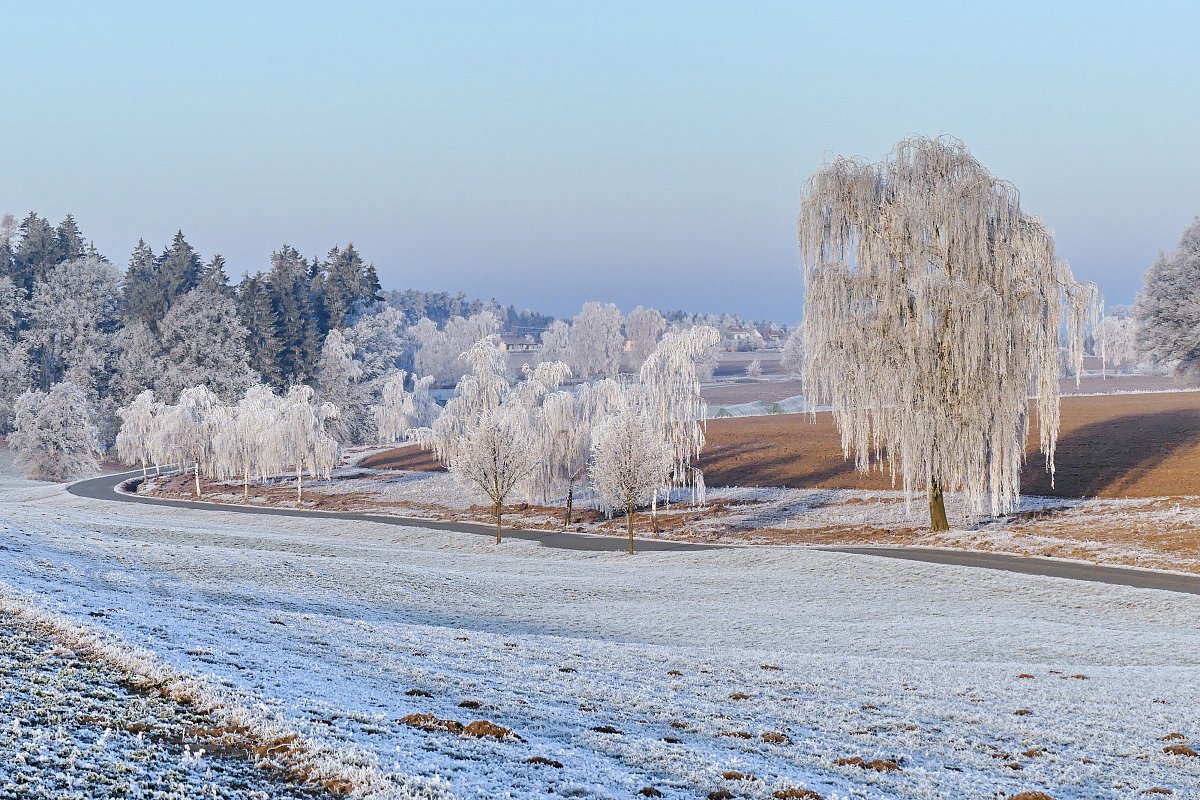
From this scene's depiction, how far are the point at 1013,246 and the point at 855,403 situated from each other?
8.55 meters

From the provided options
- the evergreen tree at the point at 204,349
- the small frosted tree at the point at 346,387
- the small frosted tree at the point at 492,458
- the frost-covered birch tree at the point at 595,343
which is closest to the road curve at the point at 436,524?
the small frosted tree at the point at 492,458

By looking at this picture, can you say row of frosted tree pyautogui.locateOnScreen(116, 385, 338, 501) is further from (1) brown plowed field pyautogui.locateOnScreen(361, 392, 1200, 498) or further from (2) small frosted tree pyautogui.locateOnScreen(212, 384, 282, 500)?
(1) brown plowed field pyautogui.locateOnScreen(361, 392, 1200, 498)

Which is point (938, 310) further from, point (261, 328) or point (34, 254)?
point (34, 254)

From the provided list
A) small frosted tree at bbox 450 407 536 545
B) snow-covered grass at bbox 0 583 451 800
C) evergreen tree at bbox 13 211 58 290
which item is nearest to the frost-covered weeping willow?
small frosted tree at bbox 450 407 536 545

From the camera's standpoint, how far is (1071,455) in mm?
63438

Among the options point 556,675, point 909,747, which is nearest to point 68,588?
point 556,675

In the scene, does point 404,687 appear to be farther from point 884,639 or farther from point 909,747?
point 884,639

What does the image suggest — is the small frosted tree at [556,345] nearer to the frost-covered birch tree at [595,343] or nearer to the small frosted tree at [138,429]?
the frost-covered birch tree at [595,343]

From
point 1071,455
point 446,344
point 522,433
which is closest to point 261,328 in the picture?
point 446,344

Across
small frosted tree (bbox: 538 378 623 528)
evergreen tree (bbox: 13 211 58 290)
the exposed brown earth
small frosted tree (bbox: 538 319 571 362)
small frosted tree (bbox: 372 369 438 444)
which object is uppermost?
evergreen tree (bbox: 13 211 58 290)

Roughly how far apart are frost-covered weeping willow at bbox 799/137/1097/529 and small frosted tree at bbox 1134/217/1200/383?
32218 millimetres

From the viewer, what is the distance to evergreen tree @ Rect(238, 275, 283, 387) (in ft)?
363

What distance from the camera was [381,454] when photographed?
97562mm

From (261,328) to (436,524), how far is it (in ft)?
216
